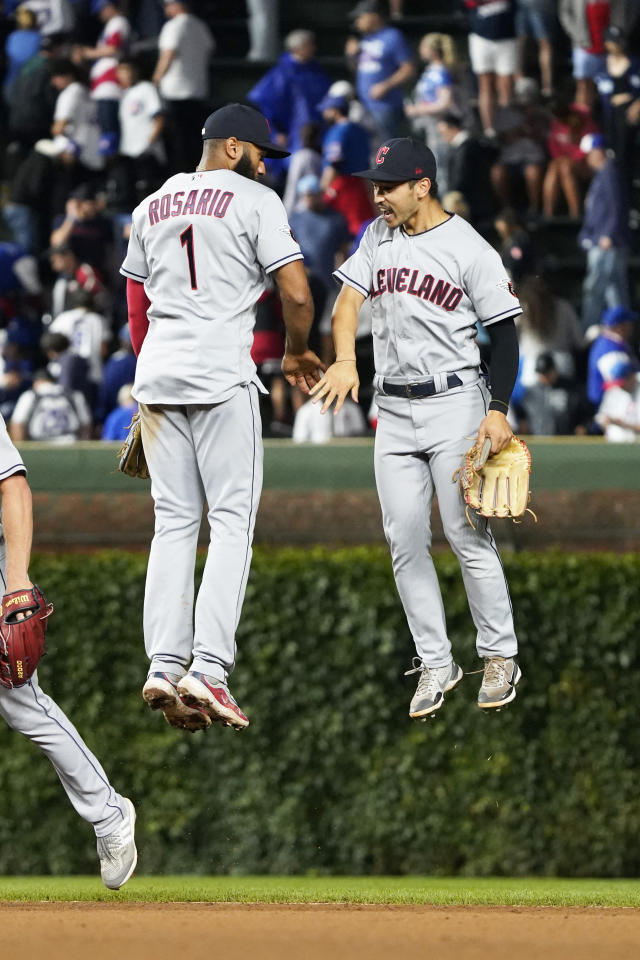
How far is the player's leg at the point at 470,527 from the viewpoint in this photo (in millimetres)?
6172

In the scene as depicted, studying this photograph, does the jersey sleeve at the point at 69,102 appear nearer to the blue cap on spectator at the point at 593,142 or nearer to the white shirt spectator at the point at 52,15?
the white shirt spectator at the point at 52,15

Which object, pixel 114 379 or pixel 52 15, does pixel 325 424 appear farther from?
pixel 52 15

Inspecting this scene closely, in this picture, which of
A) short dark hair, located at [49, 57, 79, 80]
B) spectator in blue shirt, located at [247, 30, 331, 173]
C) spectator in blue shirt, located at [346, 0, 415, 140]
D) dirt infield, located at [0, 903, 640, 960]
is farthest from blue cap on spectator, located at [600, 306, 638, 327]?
dirt infield, located at [0, 903, 640, 960]

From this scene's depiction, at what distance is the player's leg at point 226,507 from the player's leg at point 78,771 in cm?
59

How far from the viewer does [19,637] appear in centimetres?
568

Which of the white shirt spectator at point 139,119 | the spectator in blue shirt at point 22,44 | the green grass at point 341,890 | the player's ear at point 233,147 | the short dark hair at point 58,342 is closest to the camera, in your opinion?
the player's ear at point 233,147

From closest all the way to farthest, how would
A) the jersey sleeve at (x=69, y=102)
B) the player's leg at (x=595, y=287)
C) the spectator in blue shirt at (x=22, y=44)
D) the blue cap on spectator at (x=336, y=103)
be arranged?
the player's leg at (x=595, y=287)
the blue cap on spectator at (x=336, y=103)
the jersey sleeve at (x=69, y=102)
the spectator in blue shirt at (x=22, y=44)

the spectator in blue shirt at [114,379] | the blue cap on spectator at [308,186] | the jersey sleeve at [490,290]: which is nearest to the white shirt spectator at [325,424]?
the spectator in blue shirt at [114,379]

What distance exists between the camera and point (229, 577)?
5879 millimetres

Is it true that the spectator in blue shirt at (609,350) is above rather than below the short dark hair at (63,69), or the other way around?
below

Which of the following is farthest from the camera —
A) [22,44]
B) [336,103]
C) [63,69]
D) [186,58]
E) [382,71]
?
[22,44]

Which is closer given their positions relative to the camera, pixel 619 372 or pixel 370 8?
pixel 619 372

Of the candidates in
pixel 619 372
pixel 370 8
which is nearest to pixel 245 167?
pixel 619 372

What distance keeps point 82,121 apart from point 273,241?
8.72m
